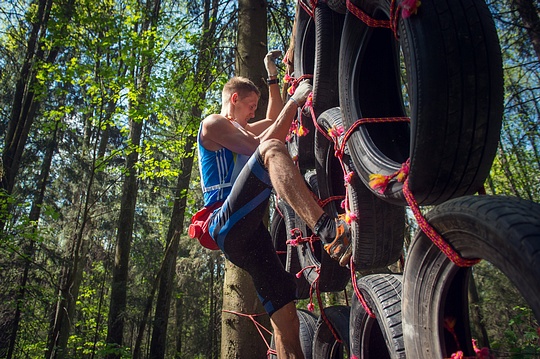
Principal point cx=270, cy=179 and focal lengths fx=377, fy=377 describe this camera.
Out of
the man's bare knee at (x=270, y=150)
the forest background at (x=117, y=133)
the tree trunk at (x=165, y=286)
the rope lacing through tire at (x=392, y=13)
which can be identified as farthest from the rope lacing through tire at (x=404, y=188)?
the tree trunk at (x=165, y=286)

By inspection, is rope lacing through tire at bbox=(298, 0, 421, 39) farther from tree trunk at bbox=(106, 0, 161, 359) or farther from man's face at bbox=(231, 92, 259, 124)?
tree trunk at bbox=(106, 0, 161, 359)

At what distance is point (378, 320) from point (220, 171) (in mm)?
1566

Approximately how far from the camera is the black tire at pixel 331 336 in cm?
248

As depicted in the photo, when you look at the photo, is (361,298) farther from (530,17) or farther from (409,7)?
(530,17)

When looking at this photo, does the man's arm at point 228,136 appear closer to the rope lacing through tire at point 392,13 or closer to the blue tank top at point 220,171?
the blue tank top at point 220,171

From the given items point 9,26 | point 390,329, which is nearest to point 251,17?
point 390,329

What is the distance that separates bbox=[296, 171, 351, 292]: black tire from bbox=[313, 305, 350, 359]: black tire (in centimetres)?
26

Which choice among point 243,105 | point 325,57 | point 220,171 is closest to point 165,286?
point 243,105

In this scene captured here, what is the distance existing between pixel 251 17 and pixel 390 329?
4255 millimetres

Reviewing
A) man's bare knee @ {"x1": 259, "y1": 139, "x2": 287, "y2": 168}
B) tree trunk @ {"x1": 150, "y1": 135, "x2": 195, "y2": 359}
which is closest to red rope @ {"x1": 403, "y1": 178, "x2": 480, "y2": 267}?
Answer: man's bare knee @ {"x1": 259, "y1": 139, "x2": 287, "y2": 168}

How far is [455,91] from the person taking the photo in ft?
4.22

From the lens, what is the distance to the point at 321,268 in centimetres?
281

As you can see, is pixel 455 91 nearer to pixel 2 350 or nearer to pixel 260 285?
pixel 260 285

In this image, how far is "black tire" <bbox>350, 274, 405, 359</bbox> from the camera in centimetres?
164
